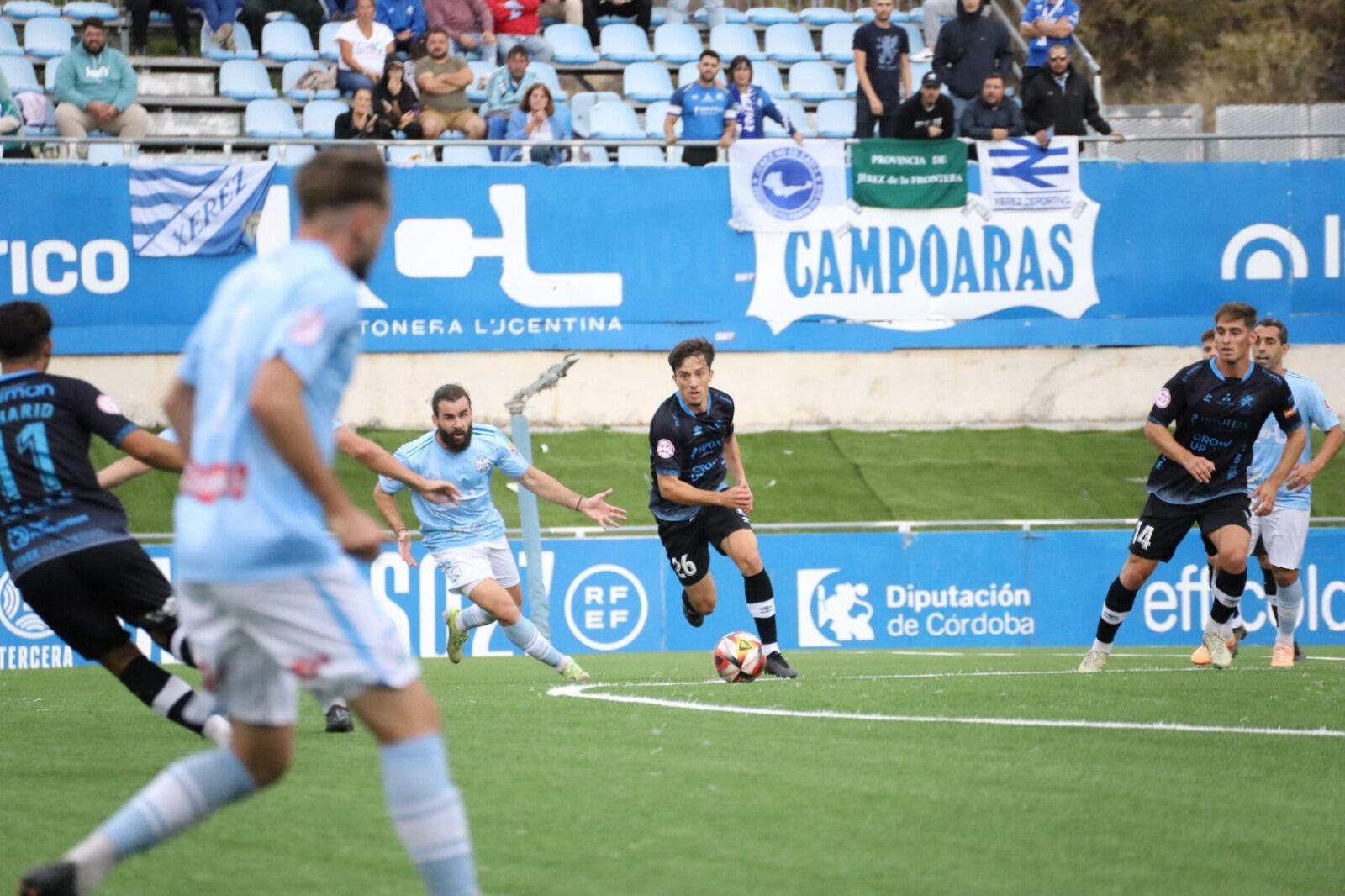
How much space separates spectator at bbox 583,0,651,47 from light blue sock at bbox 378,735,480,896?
76.9ft

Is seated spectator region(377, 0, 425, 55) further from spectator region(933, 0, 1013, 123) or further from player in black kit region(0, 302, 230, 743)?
player in black kit region(0, 302, 230, 743)

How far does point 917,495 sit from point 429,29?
8.84 metres

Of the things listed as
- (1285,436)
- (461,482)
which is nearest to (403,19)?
(461,482)

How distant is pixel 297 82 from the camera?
2398 centimetres

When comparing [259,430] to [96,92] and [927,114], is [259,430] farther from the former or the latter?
[927,114]

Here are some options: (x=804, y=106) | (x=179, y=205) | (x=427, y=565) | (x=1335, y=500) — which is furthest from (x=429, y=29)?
(x=1335, y=500)

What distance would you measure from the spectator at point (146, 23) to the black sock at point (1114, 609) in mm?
16850

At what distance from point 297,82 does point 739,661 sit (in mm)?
15029

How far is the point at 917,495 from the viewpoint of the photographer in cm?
2305

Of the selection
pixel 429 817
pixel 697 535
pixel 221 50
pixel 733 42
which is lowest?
pixel 697 535

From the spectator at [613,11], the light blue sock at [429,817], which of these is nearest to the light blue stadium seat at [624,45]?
the spectator at [613,11]

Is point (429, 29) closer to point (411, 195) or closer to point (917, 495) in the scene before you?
point (411, 195)

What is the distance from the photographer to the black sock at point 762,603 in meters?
12.3

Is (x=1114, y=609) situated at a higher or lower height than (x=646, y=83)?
lower
